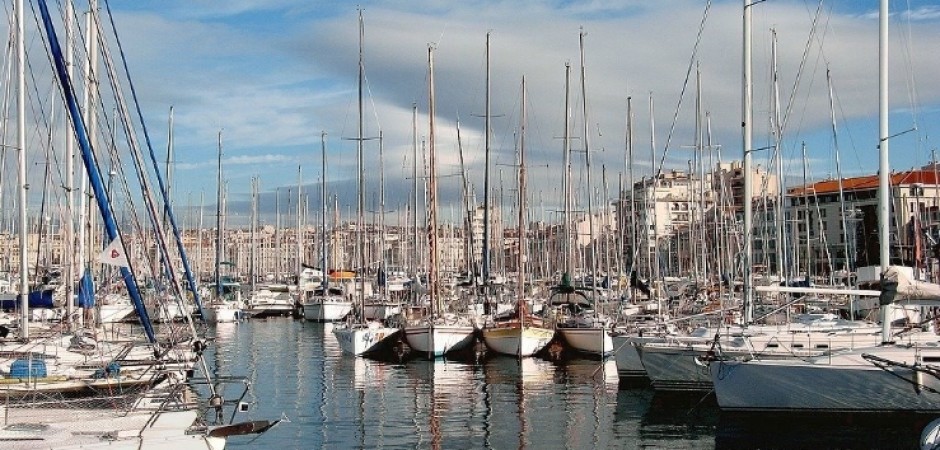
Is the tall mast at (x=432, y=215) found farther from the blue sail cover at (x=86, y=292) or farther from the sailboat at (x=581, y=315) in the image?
the blue sail cover at (x=86, y=292)

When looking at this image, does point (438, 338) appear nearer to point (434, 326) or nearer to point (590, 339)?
point (434, 326)

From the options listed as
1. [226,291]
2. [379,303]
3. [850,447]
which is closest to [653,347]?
[850,447]

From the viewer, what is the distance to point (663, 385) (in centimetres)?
3119

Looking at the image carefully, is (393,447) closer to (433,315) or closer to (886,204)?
(886,204)

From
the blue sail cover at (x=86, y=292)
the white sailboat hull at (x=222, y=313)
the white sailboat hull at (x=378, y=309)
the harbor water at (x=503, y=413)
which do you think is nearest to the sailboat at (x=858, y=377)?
the harbor water at (x=503, y=413)

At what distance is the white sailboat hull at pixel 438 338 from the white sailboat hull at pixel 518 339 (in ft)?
4.32

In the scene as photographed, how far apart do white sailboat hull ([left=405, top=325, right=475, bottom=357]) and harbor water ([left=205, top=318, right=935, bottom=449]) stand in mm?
983

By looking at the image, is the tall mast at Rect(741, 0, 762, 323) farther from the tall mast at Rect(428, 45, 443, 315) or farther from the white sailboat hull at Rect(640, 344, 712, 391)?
the tall mast at Rect(428, 45, 443, 315)

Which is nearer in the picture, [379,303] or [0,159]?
[0,159]

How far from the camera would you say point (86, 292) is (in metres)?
34.1

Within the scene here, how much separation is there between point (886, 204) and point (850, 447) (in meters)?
6.15

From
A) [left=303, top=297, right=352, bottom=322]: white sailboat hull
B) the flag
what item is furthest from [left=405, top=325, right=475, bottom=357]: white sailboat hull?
[left=303, top=297, right=352, bottom=322]: white sailboat hull

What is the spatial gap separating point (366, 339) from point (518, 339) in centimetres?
688

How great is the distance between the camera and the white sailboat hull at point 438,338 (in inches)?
1737
